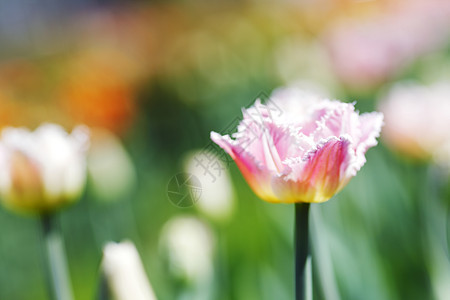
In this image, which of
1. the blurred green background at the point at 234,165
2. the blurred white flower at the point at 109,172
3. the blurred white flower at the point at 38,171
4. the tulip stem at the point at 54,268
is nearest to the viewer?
the tulip stem at the point at 54,268

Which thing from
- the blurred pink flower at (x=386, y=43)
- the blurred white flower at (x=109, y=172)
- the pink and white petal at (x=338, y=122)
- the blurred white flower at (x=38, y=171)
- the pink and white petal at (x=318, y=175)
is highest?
the blurred pink flower at (x=386, y=43)

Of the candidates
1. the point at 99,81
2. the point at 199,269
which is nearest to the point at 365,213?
the point at 199,269

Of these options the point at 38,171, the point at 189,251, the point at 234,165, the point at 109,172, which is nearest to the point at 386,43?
the point at 234,165

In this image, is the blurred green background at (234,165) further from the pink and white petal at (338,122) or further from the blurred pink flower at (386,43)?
the pink and white petal at (338,122)

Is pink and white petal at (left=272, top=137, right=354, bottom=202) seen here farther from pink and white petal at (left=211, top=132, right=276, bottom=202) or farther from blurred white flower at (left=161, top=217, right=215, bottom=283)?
blurred white flower at (left=161, top=217, right=215, bottom=283)

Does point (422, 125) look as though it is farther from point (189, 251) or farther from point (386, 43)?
point (386, 43)

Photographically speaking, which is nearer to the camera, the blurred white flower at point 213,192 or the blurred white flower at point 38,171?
the blurred white flower at point 38,171

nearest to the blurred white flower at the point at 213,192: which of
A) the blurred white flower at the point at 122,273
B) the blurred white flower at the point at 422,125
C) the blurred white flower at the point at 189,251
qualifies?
the blurred white flower at the point at 189,251

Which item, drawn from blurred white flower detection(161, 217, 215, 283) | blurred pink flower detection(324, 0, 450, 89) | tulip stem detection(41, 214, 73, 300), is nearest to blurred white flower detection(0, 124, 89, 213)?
tulip stem detection(41, 214, 73, 300)
